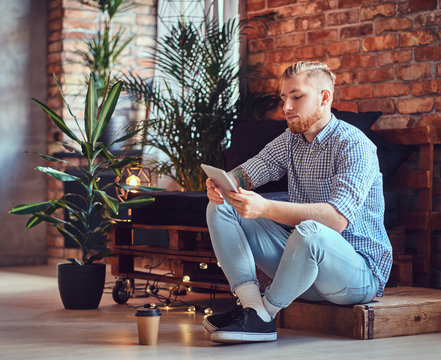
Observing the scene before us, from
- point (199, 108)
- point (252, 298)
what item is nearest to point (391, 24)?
point (199, 108)

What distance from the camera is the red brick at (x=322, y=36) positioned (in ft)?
15.7

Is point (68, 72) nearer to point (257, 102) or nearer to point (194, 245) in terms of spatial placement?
point (257, 102)

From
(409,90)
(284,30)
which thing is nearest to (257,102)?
(284,30)

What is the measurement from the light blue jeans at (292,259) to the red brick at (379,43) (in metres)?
1.77

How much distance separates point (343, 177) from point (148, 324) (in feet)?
2.98

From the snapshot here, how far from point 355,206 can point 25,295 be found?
93.3 inches

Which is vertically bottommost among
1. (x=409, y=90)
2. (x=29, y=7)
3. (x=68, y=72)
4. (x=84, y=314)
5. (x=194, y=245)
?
(x=84, y=314)

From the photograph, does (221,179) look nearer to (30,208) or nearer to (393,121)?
(30,208)

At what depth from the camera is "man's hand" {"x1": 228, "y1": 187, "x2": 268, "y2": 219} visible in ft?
9.39

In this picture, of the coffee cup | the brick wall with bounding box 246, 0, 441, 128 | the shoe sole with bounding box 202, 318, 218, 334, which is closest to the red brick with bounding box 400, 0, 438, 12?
the brick wall with bounding box 246, 0, 441, 128

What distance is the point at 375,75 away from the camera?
4566 mm

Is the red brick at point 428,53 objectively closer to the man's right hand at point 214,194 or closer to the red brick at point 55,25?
the man's right hand at point 214,194

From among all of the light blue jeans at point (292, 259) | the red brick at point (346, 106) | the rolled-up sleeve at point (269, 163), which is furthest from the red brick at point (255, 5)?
the light blue jeans at point (292, 259)

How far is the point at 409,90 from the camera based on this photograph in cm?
441
